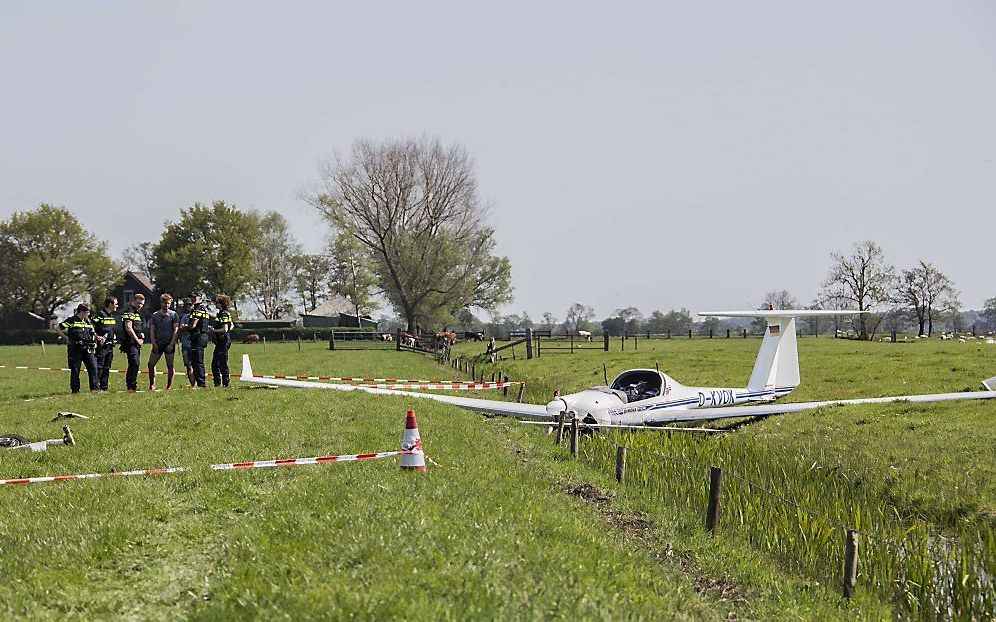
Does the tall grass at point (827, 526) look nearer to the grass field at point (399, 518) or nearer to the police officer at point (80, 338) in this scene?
the grass field at point (399, 518)

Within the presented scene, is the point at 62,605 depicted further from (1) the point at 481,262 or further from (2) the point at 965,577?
(1) the point at 481,262

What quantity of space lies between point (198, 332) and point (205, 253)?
2876 inches

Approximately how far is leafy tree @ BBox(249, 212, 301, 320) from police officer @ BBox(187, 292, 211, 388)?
9554 cm

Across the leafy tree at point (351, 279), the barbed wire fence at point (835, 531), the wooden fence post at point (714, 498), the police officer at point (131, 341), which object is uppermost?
the leafy tree at point (351, 279)

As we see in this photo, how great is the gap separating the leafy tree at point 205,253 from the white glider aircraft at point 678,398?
70.0m

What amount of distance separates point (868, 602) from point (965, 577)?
4.29ft

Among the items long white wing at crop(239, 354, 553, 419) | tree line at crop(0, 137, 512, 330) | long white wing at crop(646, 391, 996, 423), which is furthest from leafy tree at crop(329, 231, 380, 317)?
long white wing at crop(646, 391, 996, 423)

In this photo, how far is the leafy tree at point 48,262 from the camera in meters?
80.9

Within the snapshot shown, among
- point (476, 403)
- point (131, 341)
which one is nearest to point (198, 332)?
point (131, 341)

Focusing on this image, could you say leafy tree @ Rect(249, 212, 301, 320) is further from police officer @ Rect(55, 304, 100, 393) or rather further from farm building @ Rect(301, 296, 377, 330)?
police officer @ Rect(55, 304, 100, 393)

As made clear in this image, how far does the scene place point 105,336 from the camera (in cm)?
1750

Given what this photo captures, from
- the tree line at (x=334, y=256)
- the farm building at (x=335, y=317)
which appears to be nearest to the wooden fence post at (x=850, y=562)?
the tree line at (x=334, y=256)

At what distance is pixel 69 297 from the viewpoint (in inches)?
3310

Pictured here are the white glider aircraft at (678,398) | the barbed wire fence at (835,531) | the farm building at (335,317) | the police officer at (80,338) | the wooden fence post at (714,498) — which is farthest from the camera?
the farm building at (335,317)
